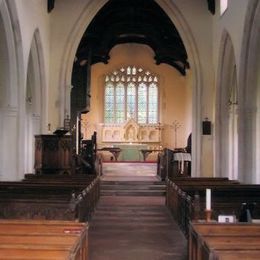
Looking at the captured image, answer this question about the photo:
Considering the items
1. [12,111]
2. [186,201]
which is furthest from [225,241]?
[12,111]

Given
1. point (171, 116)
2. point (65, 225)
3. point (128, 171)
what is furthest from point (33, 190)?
point (171, 116)

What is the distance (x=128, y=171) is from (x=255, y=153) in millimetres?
7733

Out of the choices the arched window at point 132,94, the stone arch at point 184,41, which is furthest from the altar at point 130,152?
the stone arch at point 184,41

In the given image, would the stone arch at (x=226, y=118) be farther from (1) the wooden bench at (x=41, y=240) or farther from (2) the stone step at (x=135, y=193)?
(1) the wooden bench at (x=41, y=240)

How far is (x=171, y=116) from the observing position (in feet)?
81.9

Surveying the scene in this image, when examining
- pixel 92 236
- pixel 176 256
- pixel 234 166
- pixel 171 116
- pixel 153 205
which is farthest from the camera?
pixel 171 116

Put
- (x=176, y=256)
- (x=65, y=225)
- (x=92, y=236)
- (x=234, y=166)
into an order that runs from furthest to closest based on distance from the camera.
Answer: (x=234, y=166) → (x=92, y=236) → (x=176, y=256) → (x=65, y=225)

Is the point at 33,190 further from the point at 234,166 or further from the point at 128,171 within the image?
the point at 128,171

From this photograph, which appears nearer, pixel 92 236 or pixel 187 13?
pixel 92 236

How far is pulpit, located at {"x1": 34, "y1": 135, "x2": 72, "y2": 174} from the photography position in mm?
12648

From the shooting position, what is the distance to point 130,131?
80.1 ft

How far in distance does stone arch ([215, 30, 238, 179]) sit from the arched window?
33.1ft

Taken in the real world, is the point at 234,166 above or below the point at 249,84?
below

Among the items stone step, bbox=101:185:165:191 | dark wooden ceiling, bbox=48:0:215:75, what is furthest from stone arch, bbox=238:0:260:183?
dark wooden ceiling, bbox=48:0:215:75
